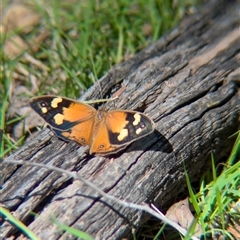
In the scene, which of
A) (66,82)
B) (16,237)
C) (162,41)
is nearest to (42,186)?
(16,237)

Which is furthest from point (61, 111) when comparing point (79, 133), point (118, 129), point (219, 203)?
point (219, 203)

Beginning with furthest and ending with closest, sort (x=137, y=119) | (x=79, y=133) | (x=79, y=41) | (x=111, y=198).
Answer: (x=79, y=41), (x=79, y=133), (x=137, y=119), (x=111, y=198)

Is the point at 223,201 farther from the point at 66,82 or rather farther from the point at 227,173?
the point at 66,82

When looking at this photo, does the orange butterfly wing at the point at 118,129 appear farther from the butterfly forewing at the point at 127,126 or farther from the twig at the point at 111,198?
the twig at the point at 111,198

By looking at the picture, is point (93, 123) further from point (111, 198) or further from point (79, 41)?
point (79, 41)

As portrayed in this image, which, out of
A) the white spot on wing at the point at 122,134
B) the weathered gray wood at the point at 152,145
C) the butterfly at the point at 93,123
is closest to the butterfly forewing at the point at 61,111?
the butterfly at the point at 93,123

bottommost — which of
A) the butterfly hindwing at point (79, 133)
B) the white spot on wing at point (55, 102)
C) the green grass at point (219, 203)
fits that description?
the green grass at point (219, 203)
